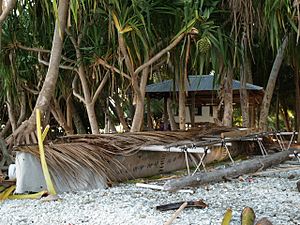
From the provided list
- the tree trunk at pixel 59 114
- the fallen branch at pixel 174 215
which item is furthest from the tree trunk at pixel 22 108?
the fallen branch at pixel 174 215

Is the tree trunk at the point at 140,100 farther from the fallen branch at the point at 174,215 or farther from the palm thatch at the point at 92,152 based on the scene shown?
the fallen branch at the point at 174,215

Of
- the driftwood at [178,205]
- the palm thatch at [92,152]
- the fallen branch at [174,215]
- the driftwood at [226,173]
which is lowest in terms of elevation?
the driftwood at [226,173]

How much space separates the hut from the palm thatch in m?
2.93

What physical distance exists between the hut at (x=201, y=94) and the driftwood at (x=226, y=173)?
2.16 meters

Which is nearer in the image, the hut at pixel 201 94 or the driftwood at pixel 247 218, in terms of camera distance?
the driftwood at pixel 247 218

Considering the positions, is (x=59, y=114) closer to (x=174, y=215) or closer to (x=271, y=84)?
(x=271, y=84)

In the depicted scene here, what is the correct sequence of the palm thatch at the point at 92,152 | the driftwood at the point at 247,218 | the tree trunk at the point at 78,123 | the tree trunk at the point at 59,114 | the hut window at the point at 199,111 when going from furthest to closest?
the hut window at the point at 199,111, the tree trunk at the point at 78,123, the tree trunk at the point at 59,114, the palm thatch at the point at 92,152, the driftwood at the point at 247,218

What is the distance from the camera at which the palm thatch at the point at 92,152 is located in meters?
4.03

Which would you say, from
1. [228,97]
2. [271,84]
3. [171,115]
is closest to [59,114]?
[171,115]

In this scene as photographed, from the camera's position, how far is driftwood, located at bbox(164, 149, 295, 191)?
4066 mm

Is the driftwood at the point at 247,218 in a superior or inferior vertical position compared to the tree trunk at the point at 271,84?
inferior

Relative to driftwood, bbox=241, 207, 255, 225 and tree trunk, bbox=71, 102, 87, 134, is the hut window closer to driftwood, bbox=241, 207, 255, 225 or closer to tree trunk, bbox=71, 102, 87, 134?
tree trunk, bbox=71, 102, 87, 134

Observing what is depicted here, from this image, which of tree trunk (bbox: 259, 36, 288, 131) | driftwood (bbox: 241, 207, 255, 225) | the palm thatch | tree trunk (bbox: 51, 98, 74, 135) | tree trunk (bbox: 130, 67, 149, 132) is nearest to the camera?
driftwood (bbox: 241, 207, 255, 225)

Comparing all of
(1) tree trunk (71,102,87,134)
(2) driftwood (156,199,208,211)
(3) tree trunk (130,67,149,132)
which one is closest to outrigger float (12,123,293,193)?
(3) tree trunk (130,67,149,132)
